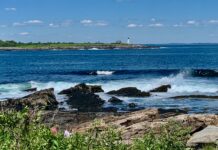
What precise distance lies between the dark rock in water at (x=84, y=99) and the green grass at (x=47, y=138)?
963 inches

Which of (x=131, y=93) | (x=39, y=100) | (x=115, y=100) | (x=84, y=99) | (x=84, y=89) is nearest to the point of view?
(x=39, y=100)

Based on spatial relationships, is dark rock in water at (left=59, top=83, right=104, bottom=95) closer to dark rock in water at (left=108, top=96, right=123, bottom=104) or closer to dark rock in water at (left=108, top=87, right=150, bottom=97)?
dark rock in water at (left=108, top=87, right=150, bottom=97)

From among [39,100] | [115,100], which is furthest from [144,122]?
[115,100]

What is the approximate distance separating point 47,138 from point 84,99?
30240mm

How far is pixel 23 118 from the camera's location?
296 inches

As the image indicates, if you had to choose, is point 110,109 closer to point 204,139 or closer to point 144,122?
point 144,122

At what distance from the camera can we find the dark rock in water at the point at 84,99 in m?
34.5

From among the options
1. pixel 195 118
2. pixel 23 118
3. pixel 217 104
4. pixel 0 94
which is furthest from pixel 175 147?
pixel 0 94

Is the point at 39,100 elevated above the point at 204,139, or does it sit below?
below

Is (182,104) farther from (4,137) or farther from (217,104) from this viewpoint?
(4,137)

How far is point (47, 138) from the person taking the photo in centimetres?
740

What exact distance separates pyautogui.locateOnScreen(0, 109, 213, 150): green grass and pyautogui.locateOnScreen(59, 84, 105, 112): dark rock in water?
24.5 m

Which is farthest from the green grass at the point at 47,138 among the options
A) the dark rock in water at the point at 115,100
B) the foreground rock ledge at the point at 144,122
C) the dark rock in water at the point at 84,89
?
the dark rock in water at the point at 84,89

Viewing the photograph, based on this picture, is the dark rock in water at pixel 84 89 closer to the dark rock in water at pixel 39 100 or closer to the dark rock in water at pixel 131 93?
the dark rock in water at pixel 131 93
